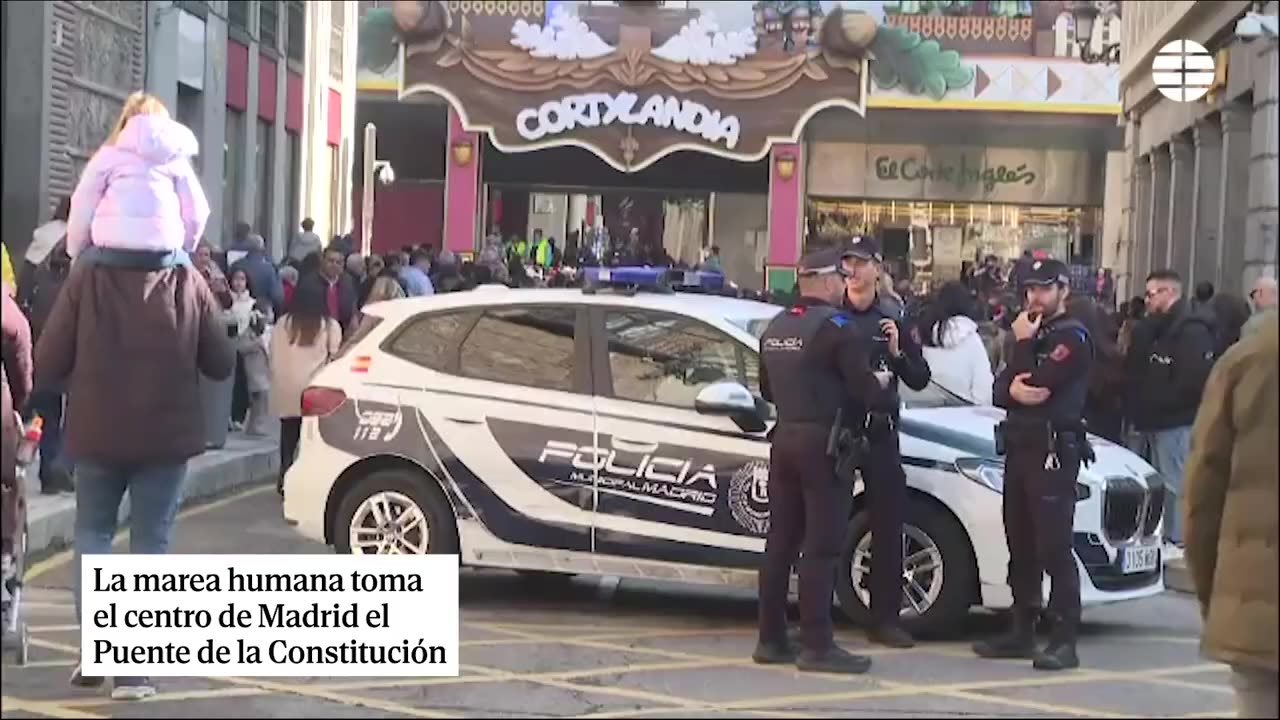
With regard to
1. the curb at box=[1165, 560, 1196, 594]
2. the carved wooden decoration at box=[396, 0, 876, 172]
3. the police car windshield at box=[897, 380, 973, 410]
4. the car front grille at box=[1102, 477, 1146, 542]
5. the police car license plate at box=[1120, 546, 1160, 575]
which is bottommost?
the curb at box=[1165, 560, 1196, 594]

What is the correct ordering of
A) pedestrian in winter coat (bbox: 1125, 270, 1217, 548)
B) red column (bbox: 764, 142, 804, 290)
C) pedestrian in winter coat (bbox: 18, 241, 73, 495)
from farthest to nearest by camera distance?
red column (bbox: 764, 142, 804, 290)
pedestrian in winter coat (bbox: 1125, 270, 1217, 548)
pedestrian in winter coat (bbox: 18, 241, 73, 495)

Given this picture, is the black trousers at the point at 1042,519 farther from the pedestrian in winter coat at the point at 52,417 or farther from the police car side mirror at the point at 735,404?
the pedestrian in winter coat at the point at 52,417

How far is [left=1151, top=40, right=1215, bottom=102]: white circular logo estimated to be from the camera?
18.0 meters

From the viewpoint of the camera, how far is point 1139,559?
348 inches

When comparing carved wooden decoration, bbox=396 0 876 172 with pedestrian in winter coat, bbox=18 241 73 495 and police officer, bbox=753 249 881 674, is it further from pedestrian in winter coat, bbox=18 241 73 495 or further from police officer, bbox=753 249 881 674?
police officer, bbox=753 249 881 674

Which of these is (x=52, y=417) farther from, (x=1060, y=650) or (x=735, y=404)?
(x=1060, y=650)

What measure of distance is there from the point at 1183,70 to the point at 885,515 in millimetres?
11172

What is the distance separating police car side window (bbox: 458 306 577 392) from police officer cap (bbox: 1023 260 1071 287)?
2.33m

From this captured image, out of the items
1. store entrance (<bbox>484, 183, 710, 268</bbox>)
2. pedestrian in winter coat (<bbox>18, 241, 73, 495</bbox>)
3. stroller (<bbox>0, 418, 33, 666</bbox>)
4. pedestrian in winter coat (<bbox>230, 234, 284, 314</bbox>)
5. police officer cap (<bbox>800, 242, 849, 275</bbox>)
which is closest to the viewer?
stroller (<bbox>0, 418, 33, 666</bbox>)

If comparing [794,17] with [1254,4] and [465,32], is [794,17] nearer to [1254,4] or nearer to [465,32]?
[465,32]

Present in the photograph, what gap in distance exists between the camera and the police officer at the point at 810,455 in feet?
25.4

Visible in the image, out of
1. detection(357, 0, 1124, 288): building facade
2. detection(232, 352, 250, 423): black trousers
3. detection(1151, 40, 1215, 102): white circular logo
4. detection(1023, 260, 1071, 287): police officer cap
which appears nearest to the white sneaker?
detection(1023, 260, 1071, 287): police officer cap

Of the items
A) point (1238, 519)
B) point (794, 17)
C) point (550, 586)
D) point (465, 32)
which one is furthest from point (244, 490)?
point (794, 17)

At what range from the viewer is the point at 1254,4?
59.0ft
